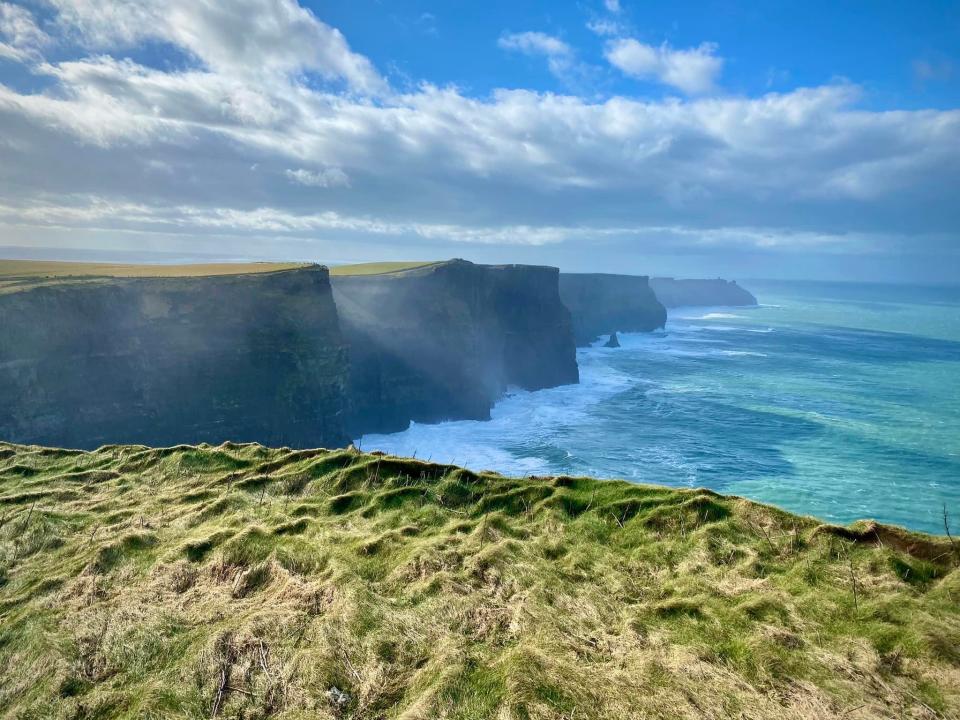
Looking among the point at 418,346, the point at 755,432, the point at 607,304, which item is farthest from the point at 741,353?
the point at 418,346

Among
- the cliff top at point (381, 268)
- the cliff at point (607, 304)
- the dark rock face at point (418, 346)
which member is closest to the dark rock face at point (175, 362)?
the dark rock face at point (418, 346)

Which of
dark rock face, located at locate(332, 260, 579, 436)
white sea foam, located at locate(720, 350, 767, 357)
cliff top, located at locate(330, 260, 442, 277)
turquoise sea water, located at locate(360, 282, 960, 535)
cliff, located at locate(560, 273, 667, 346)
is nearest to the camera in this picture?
turquoise sea water, located at locate(360, 282, 960, 535)

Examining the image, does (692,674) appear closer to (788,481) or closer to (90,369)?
(788,481)

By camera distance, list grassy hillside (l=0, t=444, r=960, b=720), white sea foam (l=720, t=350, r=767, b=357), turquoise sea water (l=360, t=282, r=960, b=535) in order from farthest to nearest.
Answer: white sea foam (l=720, t=350, r=767, b=357) → turquoise sea water (l=360, t=282, r=960, b=535) → grassy hillside (l=0, t=444, r=960, b=720)

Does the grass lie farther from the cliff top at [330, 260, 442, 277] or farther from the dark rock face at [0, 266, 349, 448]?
the dark rock face at [0, 266, 349, 448]

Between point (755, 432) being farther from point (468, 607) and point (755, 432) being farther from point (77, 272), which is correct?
point (77, 272)

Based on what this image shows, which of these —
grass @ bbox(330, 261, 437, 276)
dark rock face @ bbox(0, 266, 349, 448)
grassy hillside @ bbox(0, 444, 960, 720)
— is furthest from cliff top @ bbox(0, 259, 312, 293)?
grassy hillside @ bbox(0, 444, 960, 720)

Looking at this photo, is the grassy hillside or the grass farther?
the grass
